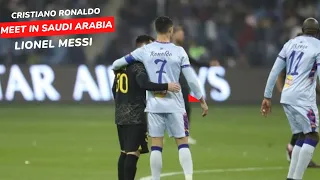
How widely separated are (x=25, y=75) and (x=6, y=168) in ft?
39.4

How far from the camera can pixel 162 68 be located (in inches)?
460

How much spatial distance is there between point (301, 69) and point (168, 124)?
197cm

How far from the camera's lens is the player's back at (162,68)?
11.6m

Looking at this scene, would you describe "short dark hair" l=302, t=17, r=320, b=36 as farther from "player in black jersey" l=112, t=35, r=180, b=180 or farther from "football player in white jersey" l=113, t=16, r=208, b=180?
"player in black jersey" l=112, t=35, r=180, b=180

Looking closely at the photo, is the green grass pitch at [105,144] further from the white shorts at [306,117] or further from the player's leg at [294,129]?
the white shorts at [306,117]

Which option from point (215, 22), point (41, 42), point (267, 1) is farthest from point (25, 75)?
point (41, 42)

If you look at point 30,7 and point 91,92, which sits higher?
point 30,7

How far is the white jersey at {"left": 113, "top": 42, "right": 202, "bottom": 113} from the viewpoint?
1166 centimetres

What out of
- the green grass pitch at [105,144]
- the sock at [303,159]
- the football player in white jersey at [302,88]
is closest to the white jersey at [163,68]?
the football player in white jersey at [302,88]

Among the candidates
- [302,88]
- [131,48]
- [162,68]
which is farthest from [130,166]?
[131,48]

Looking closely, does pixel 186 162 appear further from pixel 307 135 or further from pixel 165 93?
pixel 307 135

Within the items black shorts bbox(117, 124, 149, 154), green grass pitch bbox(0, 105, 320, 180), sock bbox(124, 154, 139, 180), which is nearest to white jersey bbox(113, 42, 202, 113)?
black shorts bbox(117, 124, 149, 154)

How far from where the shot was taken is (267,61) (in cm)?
2766

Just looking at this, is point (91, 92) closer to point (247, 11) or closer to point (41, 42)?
point (247, 11)
